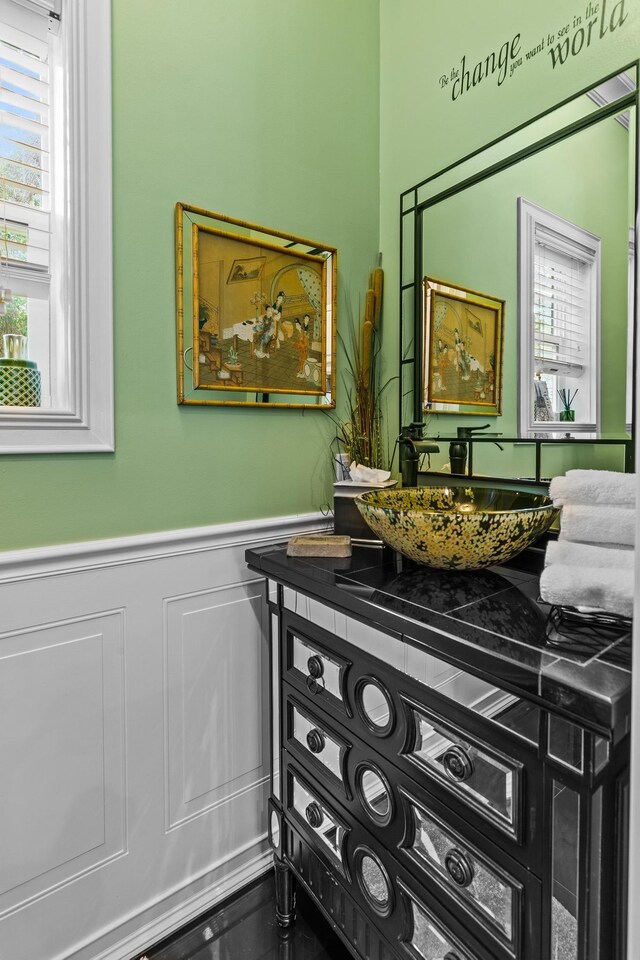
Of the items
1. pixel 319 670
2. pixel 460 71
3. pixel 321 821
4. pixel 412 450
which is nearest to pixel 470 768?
pixel 319 670

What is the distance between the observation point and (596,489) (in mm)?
798

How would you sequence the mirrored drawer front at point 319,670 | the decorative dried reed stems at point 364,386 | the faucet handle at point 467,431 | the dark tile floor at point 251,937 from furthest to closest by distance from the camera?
1. the decorative dried reed stems at point 364,386
2. the faucet handle at point 467,431
3. the dark tile floor at point 251,937
4. the mirrored drawer front at point 319,670

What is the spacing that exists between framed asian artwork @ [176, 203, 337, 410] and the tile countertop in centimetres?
47

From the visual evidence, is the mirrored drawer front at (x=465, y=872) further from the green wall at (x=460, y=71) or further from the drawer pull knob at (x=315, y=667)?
the green wall at (x=460, y=71)

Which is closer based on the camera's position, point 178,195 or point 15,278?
point 15,278

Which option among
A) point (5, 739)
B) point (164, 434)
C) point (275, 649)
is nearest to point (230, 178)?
point (164, 434)

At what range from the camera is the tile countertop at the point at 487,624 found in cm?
58

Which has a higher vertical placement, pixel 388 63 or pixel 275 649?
pixel 388 63

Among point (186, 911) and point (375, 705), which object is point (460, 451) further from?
point (186, 911)

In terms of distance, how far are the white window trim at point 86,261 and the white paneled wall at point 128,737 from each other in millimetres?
253

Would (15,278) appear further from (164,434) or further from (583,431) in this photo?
(583,431)

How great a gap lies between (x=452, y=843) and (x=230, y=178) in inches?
56.7

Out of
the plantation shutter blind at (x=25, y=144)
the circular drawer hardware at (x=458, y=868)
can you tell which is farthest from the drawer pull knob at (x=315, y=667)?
the plantation shutter blind at (x=25, y=144)

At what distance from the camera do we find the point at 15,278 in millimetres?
1092
